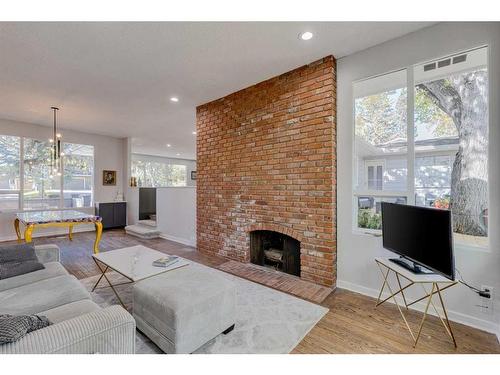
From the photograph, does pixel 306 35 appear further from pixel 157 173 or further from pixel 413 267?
pixel 157 173

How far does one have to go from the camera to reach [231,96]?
3.83 meters

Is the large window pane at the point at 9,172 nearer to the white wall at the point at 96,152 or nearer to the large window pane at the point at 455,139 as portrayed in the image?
the white wall at the point at 96,152

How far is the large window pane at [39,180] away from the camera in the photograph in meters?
5.52

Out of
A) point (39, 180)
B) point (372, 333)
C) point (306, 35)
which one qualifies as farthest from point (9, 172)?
point (372, 333)

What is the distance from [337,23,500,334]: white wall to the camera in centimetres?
194

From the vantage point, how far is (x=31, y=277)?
6.67 feet

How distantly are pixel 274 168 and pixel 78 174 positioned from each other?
5819 mm

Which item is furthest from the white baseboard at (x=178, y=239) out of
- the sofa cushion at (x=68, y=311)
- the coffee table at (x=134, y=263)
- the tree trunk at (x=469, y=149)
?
the tree trunk at (x=469, y=149)

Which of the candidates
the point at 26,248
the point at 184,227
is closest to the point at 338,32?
the point at 26,248

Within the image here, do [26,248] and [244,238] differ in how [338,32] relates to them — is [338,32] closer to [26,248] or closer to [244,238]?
[244,238]

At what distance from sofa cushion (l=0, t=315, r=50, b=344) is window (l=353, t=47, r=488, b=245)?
280 cm

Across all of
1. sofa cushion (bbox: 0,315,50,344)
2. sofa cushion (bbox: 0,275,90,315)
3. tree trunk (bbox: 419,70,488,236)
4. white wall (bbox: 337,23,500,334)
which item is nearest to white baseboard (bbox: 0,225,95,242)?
sofa cushion (bbox: 0,275,90,315)

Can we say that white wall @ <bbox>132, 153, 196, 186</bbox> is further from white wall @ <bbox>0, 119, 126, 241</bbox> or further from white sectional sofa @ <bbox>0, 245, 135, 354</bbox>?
white sectional sofa @ <bbox>0, 245, 135, 354</bbox>
